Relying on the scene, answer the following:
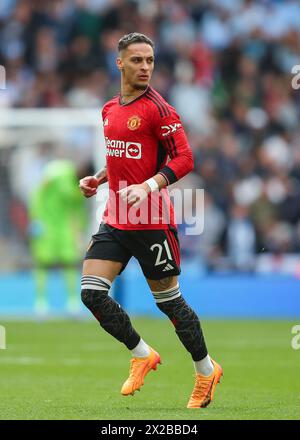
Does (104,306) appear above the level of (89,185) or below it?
below

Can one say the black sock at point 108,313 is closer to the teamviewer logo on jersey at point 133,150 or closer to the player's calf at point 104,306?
the player's calf at point 104,306

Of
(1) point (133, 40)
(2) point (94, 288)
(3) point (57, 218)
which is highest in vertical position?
(1) point (133, 40)

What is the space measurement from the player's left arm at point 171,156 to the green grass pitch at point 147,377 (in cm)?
147

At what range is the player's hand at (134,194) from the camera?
730cm

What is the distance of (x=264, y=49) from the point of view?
21312 mm

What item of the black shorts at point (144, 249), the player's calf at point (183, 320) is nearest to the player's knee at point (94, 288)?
the black shorts at point (144, 249)

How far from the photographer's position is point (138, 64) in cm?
787

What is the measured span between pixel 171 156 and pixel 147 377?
3.16 metres

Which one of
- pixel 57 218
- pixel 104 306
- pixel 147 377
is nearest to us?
pixel 104 306

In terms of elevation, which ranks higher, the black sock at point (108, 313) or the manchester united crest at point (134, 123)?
the manchester united crest at point (134, 123)

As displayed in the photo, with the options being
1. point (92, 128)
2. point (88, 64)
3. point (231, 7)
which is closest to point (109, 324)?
point (92, 128)

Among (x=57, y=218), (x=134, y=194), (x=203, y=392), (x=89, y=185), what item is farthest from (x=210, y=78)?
(x=134, y=194)

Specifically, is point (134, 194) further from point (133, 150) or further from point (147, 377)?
point (147, 377)
